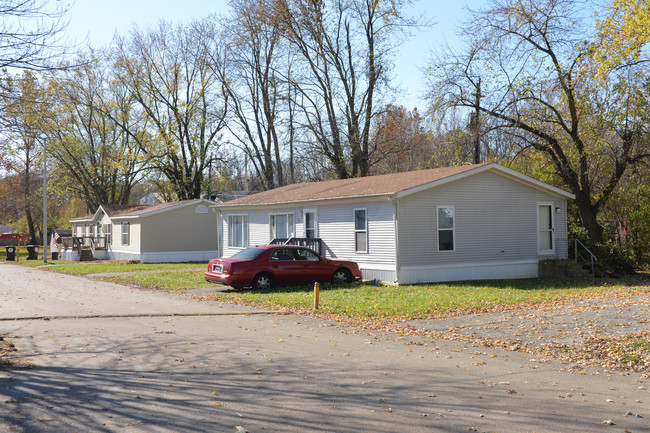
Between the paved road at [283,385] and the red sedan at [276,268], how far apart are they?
604 cm

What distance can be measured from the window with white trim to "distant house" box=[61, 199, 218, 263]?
10.3 metres

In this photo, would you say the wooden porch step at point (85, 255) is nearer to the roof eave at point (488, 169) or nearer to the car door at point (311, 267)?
the car door at point (311, 267)

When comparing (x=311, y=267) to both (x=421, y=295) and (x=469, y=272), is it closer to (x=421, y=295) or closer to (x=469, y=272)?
(x=421, y=295)

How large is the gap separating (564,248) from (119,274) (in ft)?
62.7

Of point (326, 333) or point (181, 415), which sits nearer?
point (181, 415)

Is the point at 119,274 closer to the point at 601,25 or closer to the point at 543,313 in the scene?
the point at 543,313

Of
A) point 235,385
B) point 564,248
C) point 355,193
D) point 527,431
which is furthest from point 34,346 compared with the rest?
point 564,248

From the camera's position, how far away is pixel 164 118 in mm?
45000

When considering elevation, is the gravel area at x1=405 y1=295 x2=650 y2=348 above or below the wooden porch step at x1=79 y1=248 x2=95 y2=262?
below

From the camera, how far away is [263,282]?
19.1 m

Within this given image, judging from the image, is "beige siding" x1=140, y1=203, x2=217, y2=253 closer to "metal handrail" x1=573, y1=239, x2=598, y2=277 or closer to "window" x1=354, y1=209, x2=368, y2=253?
"window" x1=354, y1=209, x2=368, y2=253

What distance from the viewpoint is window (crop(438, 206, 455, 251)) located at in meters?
21.2

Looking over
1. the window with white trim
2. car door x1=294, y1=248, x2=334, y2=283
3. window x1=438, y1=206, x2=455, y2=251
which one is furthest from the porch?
window x1=438, y1=206, x2=455, y2=251

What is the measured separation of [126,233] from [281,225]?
16054 mm
